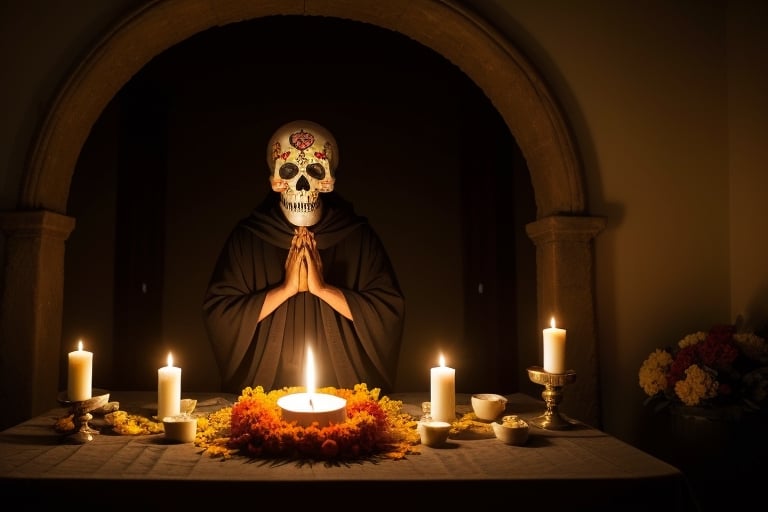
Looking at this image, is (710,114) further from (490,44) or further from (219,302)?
(219,302)

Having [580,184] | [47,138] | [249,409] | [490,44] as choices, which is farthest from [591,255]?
[47,138]

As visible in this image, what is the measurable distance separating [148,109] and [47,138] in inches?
68.7

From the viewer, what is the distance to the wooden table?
1.73m

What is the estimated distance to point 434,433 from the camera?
2.12 m

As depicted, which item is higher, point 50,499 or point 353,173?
point 353,173

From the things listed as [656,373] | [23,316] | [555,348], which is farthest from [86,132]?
[656,373]

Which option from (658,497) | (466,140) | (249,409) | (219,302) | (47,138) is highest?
(466,140)

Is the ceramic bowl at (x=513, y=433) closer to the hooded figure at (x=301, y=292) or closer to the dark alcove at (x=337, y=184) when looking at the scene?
the hooded figure at (x=301, y=292)

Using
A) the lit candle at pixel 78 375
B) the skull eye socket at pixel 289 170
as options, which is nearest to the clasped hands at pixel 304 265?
the skull eye socket at pixel 289 170

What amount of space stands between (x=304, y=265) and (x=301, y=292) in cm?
19

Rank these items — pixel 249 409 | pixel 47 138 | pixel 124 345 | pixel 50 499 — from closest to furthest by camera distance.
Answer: pixel 50 499
pixel 249 409
pixel 47 138
pixel 124 345

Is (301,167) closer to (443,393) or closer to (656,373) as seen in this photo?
(443,393)

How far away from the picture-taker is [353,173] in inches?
184

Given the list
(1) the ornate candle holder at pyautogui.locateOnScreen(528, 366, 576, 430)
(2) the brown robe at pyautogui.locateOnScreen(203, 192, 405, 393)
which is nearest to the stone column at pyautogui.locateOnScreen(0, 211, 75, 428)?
(2) the brown robe at pyautogui.locateOnScreen(203, 192, 405, 393)
